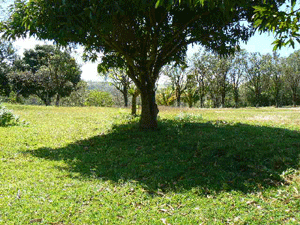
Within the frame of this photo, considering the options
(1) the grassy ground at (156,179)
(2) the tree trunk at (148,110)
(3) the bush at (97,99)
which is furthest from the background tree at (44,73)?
(1) the grassy ground at (156,179)

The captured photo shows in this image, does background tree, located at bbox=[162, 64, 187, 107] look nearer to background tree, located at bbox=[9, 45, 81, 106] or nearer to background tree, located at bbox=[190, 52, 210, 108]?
background tree, located at bbox=[190, 52, 210, 108]

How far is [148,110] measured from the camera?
12.4m

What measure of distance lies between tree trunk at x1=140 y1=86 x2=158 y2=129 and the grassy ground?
1.24 m

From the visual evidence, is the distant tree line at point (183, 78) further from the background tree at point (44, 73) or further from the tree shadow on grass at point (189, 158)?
the tree shadow on grass at point (189, 158)

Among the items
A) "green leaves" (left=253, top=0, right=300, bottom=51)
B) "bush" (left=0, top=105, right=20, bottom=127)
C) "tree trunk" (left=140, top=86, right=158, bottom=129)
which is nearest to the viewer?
"green leaves" (left=253, top=0, right=300, bottom=51)

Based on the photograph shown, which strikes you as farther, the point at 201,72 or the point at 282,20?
the point at 201,72

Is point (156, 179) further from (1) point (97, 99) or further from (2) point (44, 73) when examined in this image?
(1) point (97, 99)

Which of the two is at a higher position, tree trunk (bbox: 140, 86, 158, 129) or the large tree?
the large tree

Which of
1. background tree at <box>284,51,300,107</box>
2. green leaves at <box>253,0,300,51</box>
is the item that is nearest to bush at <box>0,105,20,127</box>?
green leaves at <box>253,0,300,51</box>

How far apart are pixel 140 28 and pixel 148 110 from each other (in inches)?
181

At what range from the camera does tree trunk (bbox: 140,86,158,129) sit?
12.4 metres

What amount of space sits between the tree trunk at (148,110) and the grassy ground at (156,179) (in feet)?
4.07

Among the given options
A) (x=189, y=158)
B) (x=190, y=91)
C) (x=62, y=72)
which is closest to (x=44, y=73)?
(x=62, y=72)

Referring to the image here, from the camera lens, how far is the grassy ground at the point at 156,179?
15.6 feet
